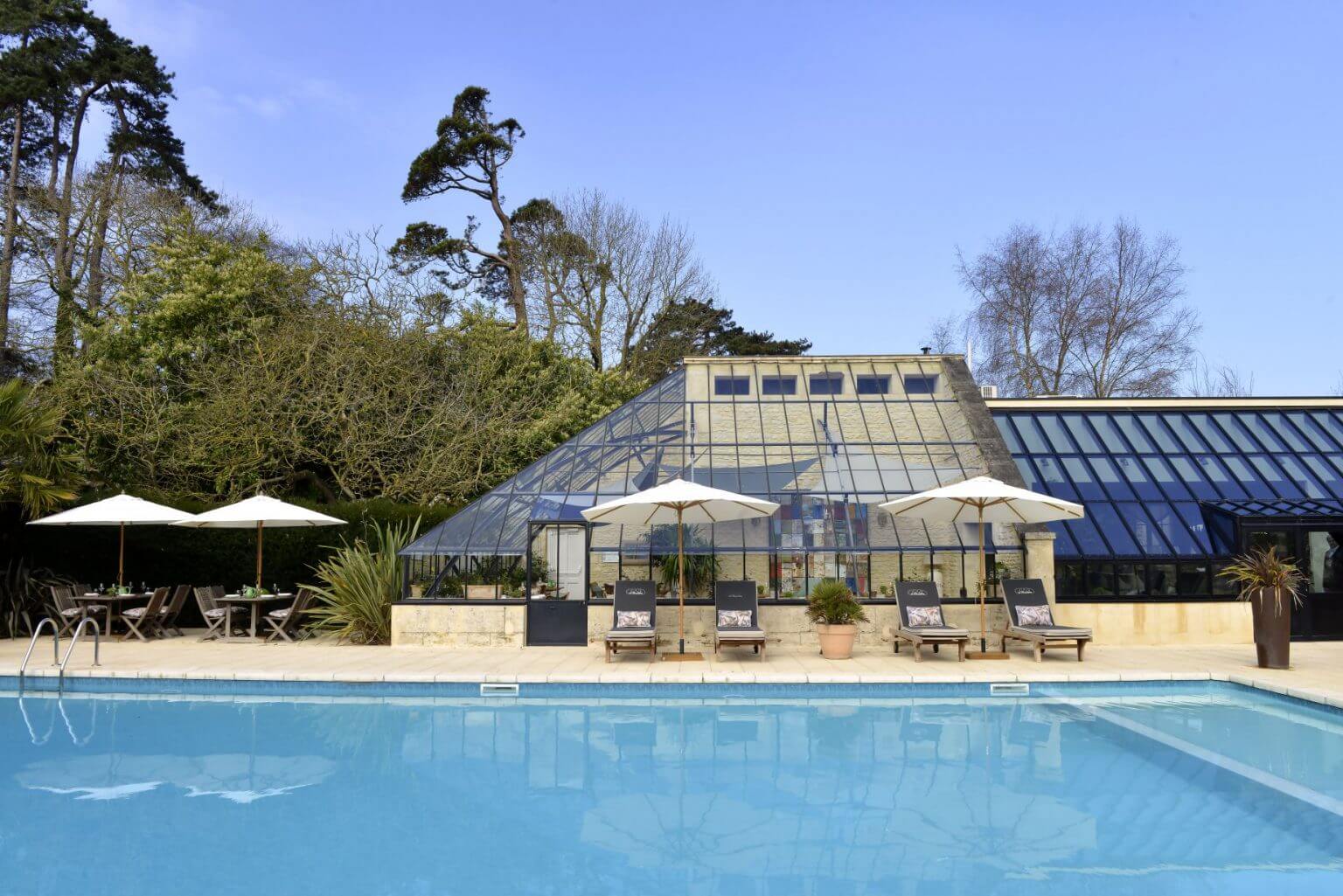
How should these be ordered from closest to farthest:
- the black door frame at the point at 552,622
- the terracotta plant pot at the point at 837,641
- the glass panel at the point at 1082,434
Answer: the terracotta plant pot at the point at 837,641, the black door frame at the point at 552,622, the glass panel at the point at 1082,434

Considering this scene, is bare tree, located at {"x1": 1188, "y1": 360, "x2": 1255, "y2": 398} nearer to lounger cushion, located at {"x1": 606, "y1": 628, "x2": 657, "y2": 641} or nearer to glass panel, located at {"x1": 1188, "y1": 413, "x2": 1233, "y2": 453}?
glass panel, located at {"x1": 1188, "y1": 413, "x2": 1233, "y2": 453}

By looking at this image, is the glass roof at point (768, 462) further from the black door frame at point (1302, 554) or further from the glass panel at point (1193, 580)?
the black door frame at point (1302, 554)

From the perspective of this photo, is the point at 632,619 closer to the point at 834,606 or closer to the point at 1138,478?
the point at 834,606

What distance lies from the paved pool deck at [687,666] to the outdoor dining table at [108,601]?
93cm

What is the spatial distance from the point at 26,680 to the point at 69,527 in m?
5.74

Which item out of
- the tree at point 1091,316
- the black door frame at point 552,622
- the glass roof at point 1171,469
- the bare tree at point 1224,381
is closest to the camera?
the black door frame at point 552,622

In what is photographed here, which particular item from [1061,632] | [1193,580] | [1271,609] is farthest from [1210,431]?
[1061,632]

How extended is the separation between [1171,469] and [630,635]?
9542 millimetres

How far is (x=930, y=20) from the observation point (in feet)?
47.6

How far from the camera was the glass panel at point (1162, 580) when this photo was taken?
12.6 m

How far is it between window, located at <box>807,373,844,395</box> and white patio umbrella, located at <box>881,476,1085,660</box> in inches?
138

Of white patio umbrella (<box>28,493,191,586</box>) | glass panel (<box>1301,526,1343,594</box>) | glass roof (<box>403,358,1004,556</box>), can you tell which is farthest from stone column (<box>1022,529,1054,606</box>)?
white patio umbrella (<box>28,493,191,586</box>)

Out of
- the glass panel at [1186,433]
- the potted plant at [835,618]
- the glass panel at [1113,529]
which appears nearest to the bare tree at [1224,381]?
the glass panel at [1186,433]

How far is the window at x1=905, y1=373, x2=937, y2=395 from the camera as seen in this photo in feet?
49.5
